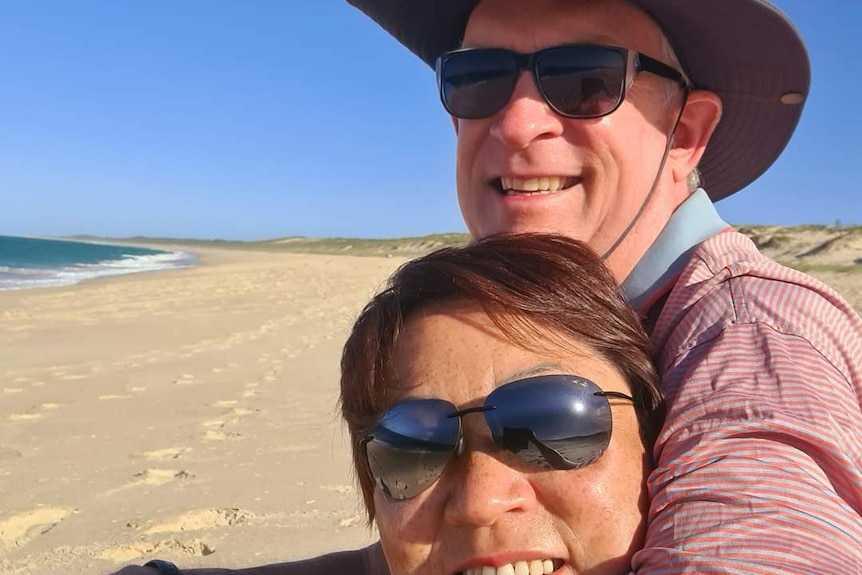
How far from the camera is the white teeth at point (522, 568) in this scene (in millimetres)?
1042

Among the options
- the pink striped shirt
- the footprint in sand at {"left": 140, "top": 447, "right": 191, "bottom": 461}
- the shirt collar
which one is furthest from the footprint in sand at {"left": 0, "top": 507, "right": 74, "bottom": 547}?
the pink striped shirt

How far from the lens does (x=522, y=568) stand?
1.04 metres

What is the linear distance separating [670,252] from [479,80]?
0.55 metres

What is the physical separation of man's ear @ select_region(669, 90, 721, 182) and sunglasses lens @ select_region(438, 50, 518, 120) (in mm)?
410

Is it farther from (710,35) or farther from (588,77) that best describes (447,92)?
(710,35)

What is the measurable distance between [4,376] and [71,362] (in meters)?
0.87

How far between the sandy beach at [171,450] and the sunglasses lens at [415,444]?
221 cm

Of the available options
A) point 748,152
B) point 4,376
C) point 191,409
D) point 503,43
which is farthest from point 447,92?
point 4,376

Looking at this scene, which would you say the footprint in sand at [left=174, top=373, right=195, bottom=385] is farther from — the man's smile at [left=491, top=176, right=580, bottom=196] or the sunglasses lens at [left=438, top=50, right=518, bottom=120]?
the man's smile at [left=491, top=176, right=580, bottom=196]

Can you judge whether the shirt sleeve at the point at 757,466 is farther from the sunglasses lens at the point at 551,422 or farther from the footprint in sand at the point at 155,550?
the footprint in sand at the point at 155,550

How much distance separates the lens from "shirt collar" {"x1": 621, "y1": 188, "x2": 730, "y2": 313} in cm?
137

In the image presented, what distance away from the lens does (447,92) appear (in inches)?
67.3

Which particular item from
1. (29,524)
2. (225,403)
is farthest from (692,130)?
(225,403)

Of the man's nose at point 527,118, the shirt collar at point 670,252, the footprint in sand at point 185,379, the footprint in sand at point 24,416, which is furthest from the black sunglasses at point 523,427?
the footprint in sand at point 185,379
